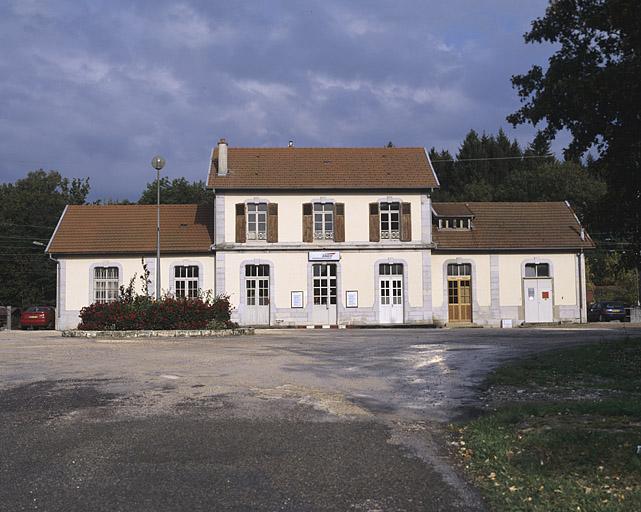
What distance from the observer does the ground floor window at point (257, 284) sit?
3500 centimetres

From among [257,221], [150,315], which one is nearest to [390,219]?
[257,221]

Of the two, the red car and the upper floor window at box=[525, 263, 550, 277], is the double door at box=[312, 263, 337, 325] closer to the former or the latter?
the upper floor window at box=[525, 263, 550, 277]

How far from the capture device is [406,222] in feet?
116

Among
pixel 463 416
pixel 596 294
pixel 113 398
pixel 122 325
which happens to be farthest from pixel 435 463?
pixel 596 294

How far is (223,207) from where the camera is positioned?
115 ft

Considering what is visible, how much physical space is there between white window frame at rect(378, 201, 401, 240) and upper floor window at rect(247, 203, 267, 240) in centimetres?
578

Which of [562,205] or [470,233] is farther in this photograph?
[562,205]

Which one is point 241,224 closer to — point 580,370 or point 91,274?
point 91,274

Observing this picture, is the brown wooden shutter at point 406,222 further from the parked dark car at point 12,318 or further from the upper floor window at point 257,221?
the parked dark car at point 12,318

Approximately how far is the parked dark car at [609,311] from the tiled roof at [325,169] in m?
13.7

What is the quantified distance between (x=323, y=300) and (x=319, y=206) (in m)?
4.69

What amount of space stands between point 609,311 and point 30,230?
1874 inches

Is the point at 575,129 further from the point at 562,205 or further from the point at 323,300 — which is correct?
the point at 562,205

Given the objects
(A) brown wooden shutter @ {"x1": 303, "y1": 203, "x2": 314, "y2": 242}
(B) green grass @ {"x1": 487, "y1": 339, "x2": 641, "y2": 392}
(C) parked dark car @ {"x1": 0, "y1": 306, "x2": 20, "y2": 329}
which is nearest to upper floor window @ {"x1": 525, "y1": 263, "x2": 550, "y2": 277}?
(A) brown wooden shutter @ {"x1": 303, "y1": 203, "x2": 314, "y2": 242}
